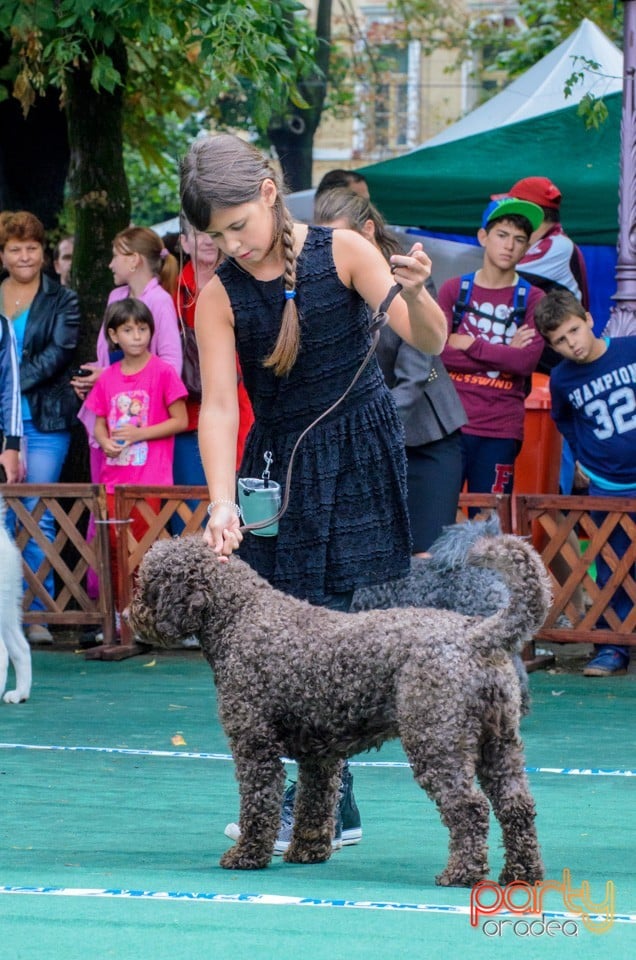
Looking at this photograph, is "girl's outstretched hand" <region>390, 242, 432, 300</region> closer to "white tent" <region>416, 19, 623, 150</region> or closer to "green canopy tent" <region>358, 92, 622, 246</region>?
"green canopy tent" <region>358, 92, 622, 246</region>

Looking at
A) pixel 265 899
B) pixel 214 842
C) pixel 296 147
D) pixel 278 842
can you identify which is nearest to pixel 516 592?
pixel 265 899

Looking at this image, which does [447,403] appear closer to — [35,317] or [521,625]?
[521,625]

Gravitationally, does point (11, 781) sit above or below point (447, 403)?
below

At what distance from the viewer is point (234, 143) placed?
440cm

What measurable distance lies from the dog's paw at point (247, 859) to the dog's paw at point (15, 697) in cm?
359

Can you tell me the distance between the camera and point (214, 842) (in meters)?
5.09

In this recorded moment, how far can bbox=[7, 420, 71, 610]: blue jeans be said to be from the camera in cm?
973

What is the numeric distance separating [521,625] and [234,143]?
1.52 m

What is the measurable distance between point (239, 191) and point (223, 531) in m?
0.93

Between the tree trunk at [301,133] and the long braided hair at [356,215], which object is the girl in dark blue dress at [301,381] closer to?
the long braided hair at [356,215]

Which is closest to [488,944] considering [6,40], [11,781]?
[11,781]

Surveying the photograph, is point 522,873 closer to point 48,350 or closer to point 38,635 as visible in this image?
point 38,635

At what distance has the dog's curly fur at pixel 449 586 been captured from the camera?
6.40 m

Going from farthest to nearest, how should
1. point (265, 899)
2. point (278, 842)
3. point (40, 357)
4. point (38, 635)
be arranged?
point (38, 635) → point (40, 357) → point (278, 842) → point (265, 899)
